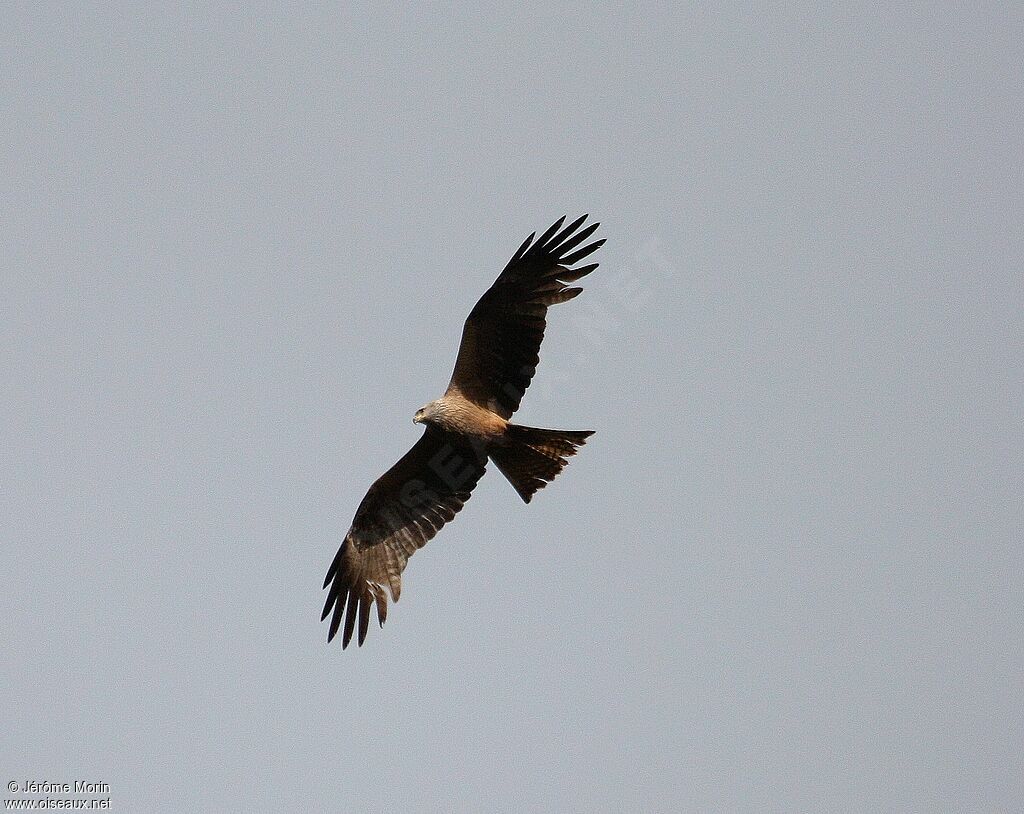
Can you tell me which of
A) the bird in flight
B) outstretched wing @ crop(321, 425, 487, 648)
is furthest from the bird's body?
outstretched wing @ crop(321, 425, 487, 648)

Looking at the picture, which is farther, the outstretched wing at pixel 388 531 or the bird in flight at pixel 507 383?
the outstretched wing at pixel 388 531

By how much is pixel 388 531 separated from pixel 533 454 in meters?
2.20

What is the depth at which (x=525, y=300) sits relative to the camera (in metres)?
9.98

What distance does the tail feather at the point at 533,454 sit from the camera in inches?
385

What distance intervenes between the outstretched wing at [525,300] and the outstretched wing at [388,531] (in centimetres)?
139

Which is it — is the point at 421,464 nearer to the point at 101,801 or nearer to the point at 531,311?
the point at 531,311

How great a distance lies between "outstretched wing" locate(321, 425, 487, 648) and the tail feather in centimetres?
67

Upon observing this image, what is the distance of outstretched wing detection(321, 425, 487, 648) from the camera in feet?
35.9

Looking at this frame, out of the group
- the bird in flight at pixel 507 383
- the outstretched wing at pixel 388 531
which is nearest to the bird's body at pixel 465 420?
the bird in flight at pixel 507 383

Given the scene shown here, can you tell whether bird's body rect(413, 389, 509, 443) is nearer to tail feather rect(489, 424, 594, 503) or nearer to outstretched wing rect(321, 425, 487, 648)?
tail feather rect(489, 424, 594, 503)

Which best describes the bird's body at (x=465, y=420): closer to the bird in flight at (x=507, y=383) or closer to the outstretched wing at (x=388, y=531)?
the bird in flight at (x=507, y=383)

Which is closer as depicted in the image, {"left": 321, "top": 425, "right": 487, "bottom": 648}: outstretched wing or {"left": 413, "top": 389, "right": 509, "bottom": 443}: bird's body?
{"left": 413, "top": 389, "right": 509, "bottom": 443}: bird's body

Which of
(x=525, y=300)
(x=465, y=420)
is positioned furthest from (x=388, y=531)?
(x=525, y=300)

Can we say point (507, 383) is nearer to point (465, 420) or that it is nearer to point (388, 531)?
point (465, 420)
